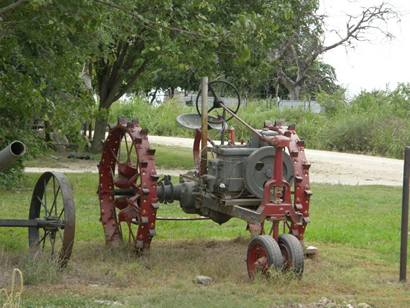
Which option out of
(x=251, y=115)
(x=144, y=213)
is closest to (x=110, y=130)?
(x=144, y=213)

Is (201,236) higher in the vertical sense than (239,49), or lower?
lower

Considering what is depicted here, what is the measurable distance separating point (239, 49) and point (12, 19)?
2279mm

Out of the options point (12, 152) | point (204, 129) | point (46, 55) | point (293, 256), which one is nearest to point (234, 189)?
point (204, 129)

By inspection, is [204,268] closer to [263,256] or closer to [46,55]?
[263,256]

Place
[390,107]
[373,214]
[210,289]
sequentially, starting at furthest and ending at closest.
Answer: [390,107] < [373,214] < [210,289]

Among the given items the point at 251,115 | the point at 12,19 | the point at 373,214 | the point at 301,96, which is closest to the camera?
the point at 12,19

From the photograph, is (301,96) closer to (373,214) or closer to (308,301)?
(373,214)

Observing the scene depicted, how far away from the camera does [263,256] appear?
6.98 meters

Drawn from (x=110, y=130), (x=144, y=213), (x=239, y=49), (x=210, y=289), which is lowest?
(x=210, y=289)

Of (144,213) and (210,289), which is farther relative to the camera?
(144,213)

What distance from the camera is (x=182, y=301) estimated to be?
611 cm

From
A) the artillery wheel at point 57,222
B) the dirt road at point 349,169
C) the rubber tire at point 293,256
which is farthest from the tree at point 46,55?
the dirt road at point 349,169

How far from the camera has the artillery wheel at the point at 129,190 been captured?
7988mm

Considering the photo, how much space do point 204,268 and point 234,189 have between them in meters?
0.84
